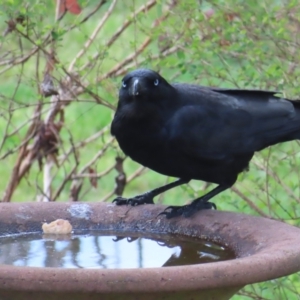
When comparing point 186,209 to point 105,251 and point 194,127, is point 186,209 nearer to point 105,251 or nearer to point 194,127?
point 194,127

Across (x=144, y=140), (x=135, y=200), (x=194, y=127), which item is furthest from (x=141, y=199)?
(x=194, y=127)

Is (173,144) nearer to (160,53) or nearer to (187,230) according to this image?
(187,230)

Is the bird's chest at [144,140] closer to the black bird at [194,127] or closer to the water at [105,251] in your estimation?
the black bird at [194,127]

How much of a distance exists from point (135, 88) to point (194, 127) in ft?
1.25


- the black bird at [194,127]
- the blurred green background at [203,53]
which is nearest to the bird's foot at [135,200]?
the black bird at [194,127]

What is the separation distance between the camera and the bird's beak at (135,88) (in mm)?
3346

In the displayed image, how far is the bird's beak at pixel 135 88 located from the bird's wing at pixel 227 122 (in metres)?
0.25

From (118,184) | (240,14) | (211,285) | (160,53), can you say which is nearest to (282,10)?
(240,14)

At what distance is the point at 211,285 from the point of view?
2.17 metres

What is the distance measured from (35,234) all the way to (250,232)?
87 cm

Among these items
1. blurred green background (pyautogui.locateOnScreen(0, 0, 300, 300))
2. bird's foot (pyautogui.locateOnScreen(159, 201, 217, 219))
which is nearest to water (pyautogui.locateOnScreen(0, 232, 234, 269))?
bird's foot (pyautogui.locateOnScreen(159, 201, 217, 219))

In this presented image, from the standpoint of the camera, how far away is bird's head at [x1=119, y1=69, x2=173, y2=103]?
3.37 meters

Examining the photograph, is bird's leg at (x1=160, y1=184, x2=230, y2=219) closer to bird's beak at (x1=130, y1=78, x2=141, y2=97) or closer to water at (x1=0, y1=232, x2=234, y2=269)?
water at (x1=0, y1=232, x2=234, y2=269)

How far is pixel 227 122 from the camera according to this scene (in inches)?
145
